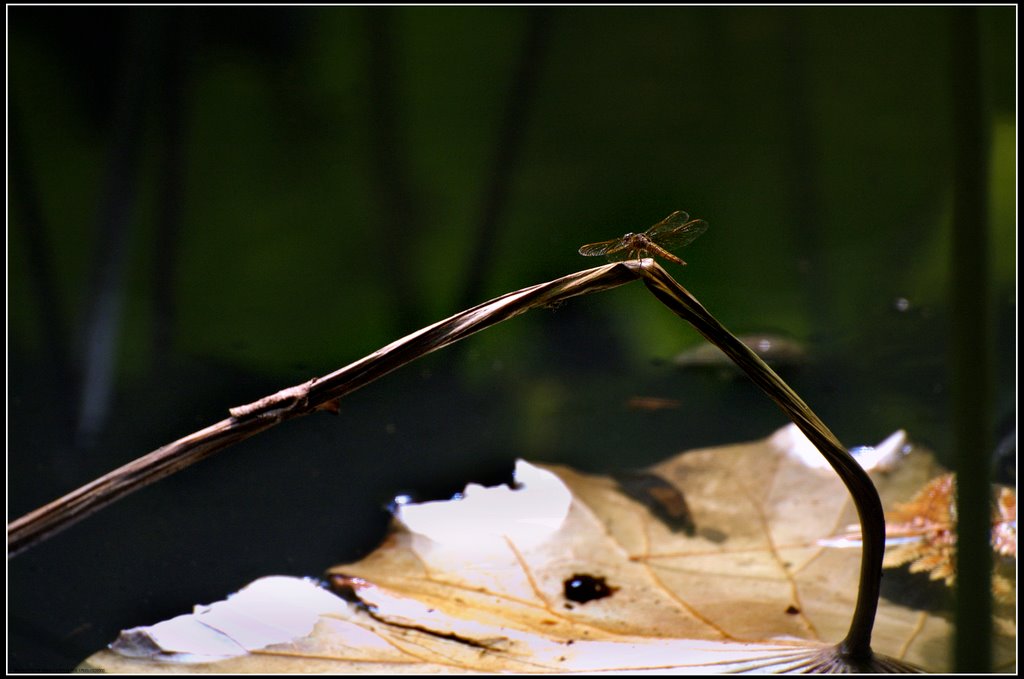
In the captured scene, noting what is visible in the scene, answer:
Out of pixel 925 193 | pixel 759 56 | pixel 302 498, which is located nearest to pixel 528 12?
pixel 759 56

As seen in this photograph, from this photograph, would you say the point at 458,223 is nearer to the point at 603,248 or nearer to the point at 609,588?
the point at 603,248

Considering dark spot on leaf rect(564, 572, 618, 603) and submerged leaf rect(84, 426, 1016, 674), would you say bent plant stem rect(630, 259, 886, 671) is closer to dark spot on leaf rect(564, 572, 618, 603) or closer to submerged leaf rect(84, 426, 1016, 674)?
submerged leaf rect(84, 426, 1016, 674)

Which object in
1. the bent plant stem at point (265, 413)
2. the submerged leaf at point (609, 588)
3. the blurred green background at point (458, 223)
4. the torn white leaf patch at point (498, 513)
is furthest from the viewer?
the blurred green background at point (458, 223)

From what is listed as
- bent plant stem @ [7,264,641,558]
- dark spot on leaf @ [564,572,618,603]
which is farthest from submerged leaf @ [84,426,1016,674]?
bent plant stem @ [7,264,641,558]

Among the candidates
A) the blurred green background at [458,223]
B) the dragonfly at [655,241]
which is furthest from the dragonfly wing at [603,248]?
the blurred green background at [458,223]

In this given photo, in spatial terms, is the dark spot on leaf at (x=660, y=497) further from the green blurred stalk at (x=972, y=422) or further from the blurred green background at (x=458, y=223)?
the green blurred stalk at (x=972, y=422)

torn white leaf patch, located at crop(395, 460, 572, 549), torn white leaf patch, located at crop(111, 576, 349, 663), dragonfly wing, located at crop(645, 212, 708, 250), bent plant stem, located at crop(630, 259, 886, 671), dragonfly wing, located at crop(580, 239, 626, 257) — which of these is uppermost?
dragonfly wing, located at crop(645, 212, 708, 250)
